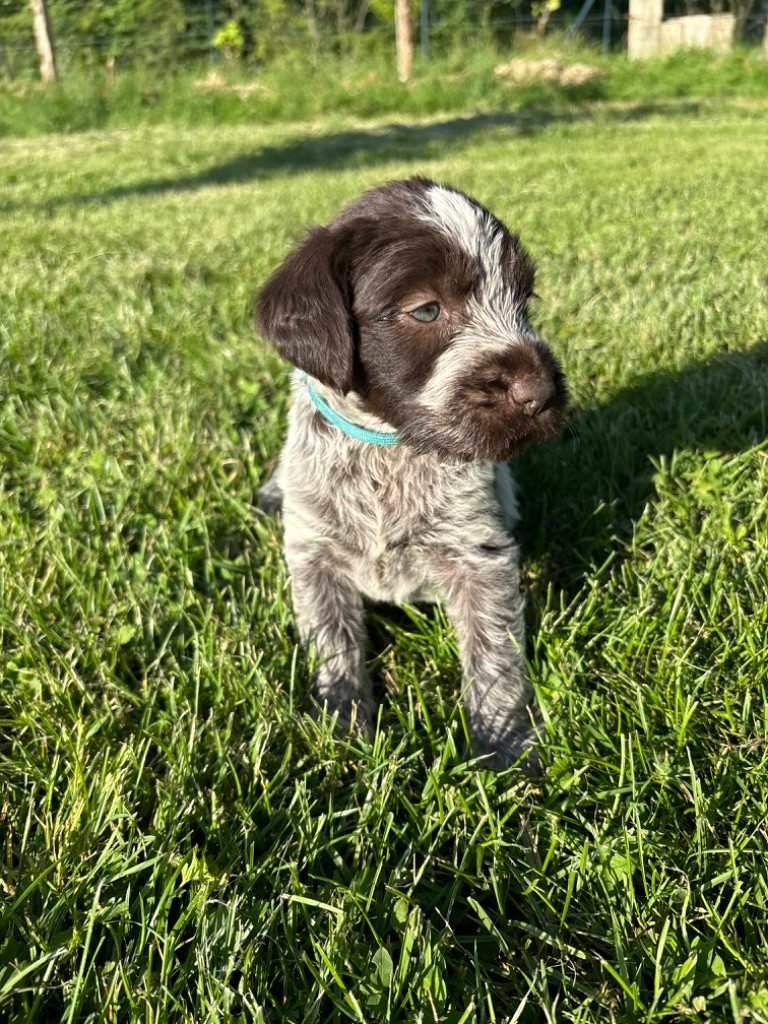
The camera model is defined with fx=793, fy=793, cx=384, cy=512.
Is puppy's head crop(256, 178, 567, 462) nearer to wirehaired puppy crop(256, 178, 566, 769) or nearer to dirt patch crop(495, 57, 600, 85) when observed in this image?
wirehaired puppy crop(256, 178, 566, 769)

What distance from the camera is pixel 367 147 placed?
13.7m

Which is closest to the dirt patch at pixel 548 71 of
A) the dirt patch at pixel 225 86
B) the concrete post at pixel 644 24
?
the concrete post at pixel 644 24

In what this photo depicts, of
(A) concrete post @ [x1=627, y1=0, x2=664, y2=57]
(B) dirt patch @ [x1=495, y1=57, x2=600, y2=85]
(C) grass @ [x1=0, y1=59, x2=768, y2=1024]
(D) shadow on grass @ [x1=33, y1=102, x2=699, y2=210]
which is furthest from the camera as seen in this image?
(A) concrete post @ [x1=627, y1=0, x2=664, y2=57]

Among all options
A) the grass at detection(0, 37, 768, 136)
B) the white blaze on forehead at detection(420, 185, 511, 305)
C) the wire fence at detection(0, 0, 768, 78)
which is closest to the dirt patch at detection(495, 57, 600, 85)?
the grass at detection(0, 37, 768, 136)

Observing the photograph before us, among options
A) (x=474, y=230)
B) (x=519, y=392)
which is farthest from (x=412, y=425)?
(x=474, y=230)

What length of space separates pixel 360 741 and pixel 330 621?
1.64 ft

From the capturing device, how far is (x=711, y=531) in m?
2.64

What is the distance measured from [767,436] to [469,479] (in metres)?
1.33

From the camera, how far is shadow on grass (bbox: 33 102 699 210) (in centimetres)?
1105

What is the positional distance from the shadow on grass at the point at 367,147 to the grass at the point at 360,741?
23.9 ft

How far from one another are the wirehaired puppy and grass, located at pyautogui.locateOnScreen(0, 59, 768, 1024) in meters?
0.14

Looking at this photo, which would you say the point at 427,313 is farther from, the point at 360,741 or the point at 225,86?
the point at 225,86

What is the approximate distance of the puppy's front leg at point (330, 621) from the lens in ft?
7.84

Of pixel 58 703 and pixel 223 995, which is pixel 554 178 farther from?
pixel 223 995
